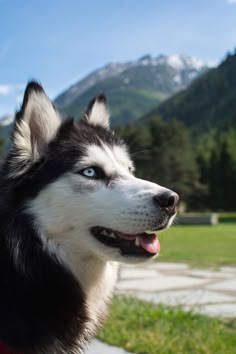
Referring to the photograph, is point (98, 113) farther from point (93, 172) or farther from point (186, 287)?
point (186, 287)

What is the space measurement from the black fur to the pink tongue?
1.56ft

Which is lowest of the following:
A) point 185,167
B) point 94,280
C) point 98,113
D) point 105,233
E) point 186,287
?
point 185,167

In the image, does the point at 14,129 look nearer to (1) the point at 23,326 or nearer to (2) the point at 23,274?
(2) the point at 23,274

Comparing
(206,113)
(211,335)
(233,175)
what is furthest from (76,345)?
(206,113)

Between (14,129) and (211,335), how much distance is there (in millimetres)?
→ 2449

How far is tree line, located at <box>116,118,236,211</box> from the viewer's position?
56.6 metres

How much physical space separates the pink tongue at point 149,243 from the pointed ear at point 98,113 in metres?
Result: 1.07

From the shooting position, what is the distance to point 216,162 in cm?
6212

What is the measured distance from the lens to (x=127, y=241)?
2.93m

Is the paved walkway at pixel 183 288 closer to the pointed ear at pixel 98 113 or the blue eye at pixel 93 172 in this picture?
the pointed ear at pixel 98 113

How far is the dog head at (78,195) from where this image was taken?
9.24 feet

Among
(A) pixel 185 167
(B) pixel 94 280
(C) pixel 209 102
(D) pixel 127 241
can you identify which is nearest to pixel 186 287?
(B) pixel 94 280

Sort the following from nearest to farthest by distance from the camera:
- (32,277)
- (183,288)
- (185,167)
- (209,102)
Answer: (32,277)
(183,288)
(185,167)
(209,102)

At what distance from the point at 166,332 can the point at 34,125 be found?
7.59 ft
